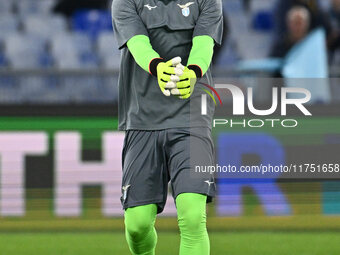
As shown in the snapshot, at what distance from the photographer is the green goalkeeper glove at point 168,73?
4.23 metres

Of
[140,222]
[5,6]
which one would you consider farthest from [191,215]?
[5,6]

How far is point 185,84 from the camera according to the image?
4238 mm

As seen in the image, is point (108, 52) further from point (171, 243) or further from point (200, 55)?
point (200, 55)

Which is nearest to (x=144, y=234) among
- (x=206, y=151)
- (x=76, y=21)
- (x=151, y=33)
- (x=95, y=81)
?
(x=206, y=151)

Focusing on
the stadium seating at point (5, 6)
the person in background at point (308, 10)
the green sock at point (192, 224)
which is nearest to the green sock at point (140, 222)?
the green sock at point (192, 224)

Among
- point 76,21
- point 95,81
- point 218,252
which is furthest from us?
point 76,21

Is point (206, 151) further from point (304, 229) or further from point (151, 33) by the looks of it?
point (304, 229)

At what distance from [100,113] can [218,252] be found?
5.79ft

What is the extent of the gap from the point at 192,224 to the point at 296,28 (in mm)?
5195

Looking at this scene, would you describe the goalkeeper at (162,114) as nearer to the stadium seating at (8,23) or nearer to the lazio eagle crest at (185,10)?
the lazio eagle crest at (185,10)

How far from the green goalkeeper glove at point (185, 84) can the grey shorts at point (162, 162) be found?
0.32 meters

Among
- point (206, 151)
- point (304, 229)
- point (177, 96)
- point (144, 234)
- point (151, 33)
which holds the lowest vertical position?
point (304, 229)

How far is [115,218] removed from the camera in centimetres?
710

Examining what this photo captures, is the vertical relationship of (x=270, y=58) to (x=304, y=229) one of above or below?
above
